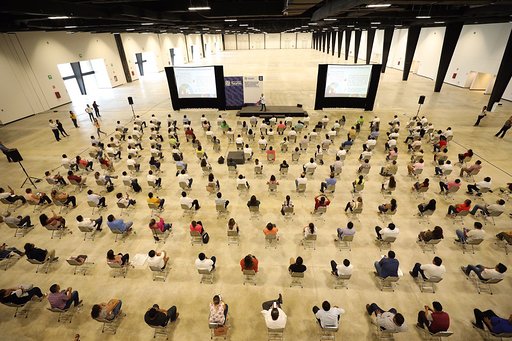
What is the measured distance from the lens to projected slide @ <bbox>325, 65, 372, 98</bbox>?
57.8ft

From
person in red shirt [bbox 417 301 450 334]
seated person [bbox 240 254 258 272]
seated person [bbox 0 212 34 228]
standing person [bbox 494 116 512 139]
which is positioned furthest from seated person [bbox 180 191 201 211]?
standing person [bbox 494 116 512 139]

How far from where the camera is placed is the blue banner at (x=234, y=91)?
62.8 feet

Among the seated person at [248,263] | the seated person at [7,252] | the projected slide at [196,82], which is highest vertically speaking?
the projected slide at [196,82]

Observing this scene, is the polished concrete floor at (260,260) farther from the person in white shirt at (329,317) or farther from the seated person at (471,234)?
the person in white shirt at (329,317)

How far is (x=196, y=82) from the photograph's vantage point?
1909 centimetres

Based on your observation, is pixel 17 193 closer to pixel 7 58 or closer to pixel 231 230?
pixel 231 230

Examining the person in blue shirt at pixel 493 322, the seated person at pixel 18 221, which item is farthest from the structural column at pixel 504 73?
the seated person at pixel 18 221

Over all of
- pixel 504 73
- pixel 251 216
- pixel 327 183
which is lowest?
pixel 251 216

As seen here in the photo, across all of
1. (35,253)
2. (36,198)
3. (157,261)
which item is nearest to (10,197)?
(36,198)

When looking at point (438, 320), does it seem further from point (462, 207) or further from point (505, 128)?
point (505, 128)

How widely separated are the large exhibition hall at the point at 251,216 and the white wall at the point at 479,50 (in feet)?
15.1

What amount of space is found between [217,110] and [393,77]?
78.4 ft

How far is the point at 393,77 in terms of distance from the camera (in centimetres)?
3139

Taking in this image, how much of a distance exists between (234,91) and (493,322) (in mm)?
18224
